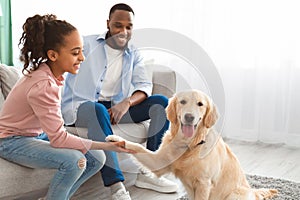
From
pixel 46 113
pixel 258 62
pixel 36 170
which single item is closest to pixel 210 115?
pixel 46 113

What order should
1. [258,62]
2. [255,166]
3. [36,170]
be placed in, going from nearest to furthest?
1. [36,170]
2. [255,166]
3. [258,62]

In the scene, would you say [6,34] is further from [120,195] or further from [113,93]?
[120,195]

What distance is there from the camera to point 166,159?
6.57ft

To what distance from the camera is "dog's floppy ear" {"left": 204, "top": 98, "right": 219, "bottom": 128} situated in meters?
1.87

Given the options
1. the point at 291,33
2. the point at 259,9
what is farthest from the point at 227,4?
the point at 291,33

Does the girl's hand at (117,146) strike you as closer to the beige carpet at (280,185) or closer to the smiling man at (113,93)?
the smiling man at (113,93)

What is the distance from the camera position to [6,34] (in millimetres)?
4273

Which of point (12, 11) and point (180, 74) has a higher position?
point (12, 11)

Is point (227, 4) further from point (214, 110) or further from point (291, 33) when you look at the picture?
point (214, 110)

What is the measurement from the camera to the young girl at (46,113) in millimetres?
1798

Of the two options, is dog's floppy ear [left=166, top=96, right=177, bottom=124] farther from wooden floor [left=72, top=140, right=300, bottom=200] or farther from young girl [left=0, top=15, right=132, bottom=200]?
wooden floor [left=72, top=140, right=300, bottom=200]

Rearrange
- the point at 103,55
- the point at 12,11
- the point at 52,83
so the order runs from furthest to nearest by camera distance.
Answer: the point at 12,11, the point at 103,55, the point at 52,83

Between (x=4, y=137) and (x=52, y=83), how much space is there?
1.06 ft

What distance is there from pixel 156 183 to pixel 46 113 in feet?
3.14
